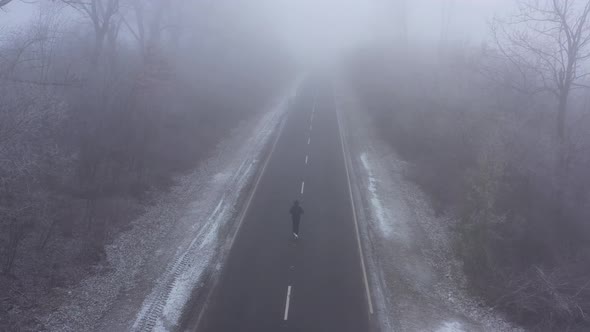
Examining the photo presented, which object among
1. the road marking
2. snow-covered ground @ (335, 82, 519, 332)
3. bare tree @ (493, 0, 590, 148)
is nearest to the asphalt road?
the road marking

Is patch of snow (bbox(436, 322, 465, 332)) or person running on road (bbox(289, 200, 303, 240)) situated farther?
person running on road (bbox(289, 200, 303, 240))

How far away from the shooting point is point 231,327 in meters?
10.7

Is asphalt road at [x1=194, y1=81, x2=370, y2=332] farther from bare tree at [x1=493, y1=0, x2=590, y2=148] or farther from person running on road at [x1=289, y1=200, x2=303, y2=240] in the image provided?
bare tree at [x1=493, y1=0, x2=590, y2=148]

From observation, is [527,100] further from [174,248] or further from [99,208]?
[99,208]

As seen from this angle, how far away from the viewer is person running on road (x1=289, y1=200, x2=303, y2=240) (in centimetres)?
1507

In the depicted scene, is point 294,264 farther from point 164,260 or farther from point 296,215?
point 164,260

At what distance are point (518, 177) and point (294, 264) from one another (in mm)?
10509

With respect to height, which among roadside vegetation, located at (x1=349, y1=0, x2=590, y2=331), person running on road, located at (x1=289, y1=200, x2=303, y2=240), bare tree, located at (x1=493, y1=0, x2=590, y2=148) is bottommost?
person running on road, located at (x1=289, y1=200, x2=303, y2=240)

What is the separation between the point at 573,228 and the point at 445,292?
17.7 feet

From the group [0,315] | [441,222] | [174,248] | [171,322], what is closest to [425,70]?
[441,222]

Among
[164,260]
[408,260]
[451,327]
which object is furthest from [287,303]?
[408,260]

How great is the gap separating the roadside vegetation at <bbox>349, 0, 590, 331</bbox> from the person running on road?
6242 mm

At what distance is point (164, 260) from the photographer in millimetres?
13859

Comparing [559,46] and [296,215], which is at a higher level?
[559,46]
